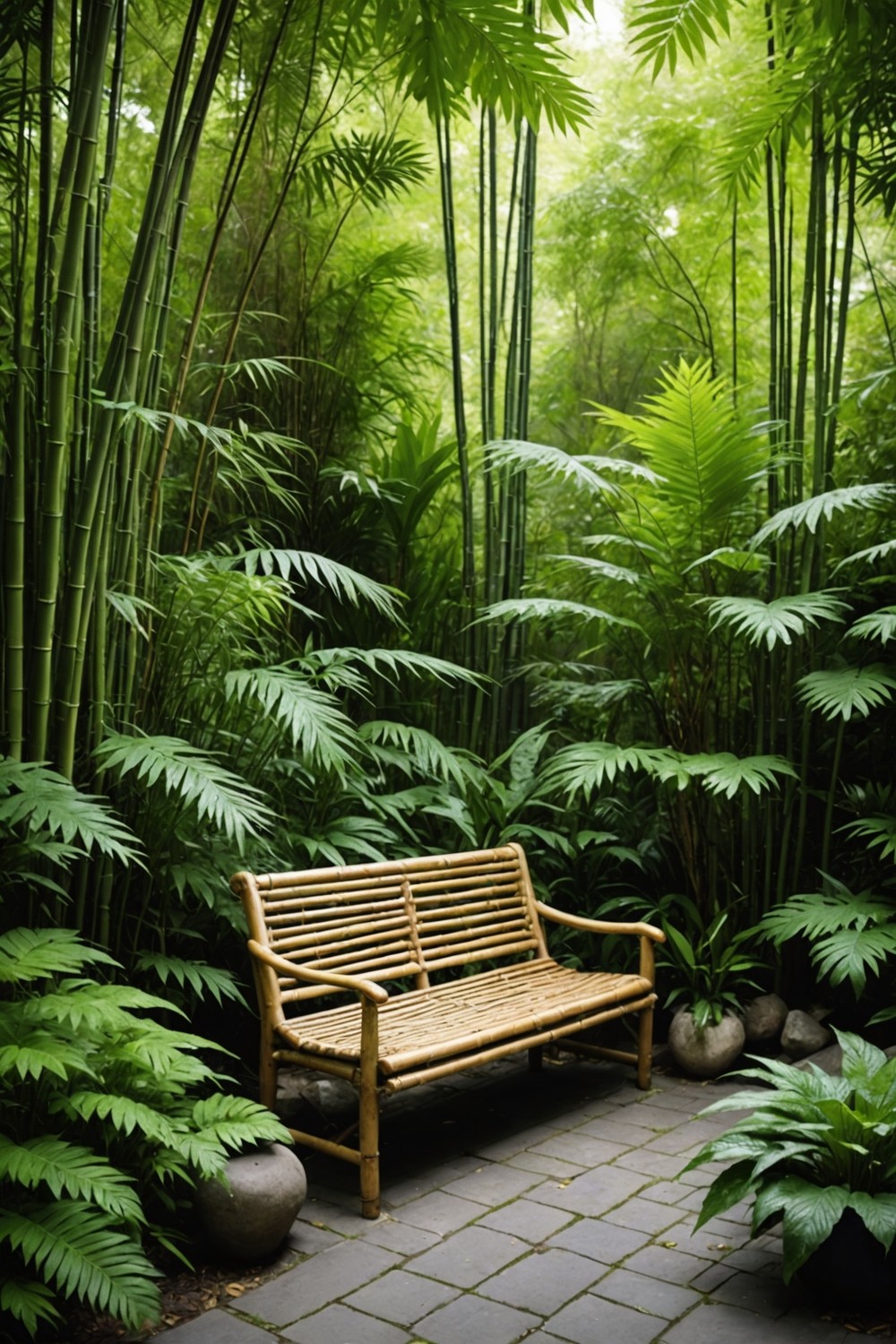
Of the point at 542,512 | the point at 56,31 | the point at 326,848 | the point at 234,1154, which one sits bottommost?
the point at 234,1154

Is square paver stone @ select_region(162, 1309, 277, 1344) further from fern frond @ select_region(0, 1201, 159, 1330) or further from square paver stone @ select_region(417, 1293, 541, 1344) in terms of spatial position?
square paver stone @ select_region(417, 1293, 541, 1344)

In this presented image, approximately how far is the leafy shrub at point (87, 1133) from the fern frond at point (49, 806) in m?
0.22

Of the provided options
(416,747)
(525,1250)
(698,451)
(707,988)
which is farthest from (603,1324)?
(698,451)

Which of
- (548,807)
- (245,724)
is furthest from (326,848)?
(548,807)

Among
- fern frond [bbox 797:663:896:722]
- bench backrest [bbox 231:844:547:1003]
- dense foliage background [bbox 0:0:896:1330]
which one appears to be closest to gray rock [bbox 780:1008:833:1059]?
dense foliage background [bbox 0:0:896:1330]

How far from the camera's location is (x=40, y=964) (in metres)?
2.10

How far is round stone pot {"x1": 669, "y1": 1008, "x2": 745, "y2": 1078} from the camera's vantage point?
3691 mm

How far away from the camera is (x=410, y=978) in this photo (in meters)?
3.68

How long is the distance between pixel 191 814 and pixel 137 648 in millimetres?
450

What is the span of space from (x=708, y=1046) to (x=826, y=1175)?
1.38 meters

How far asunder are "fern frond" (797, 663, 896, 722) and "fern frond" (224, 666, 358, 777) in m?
1.48

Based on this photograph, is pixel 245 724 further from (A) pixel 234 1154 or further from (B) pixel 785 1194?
(B) pixel 785 1194

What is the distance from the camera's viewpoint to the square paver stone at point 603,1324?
2105mm

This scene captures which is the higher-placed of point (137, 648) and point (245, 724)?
point (137, 648)
